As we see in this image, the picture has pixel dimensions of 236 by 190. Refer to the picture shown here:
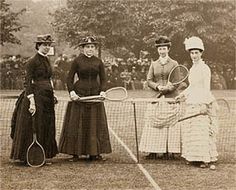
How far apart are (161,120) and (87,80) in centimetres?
124

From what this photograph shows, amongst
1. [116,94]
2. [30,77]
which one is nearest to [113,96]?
[116,94]

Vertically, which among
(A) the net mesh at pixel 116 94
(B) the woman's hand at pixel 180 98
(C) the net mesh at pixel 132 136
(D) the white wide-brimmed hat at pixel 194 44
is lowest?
(C) the net mesh at pixel 132 136

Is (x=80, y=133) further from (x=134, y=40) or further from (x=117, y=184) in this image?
(x=134, y=40)

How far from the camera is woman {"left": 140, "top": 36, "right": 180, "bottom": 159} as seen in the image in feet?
27.3

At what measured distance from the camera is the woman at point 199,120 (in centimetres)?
775

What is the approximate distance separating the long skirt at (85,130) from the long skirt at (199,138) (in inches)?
45.3

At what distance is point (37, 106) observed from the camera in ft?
25.5

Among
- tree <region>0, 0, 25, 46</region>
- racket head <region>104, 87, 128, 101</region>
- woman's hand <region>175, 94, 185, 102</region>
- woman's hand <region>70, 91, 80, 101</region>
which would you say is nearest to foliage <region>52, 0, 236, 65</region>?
tree <region>0, 0, 25, 46</region>

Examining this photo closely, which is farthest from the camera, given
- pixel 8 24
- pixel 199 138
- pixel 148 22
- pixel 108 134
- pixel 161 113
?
pixel 148 22

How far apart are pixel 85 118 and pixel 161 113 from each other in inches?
44.4

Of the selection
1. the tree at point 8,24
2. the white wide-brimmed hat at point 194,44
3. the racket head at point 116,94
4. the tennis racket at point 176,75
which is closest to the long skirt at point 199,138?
the tennis racket at point 176,75

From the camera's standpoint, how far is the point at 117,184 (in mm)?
6539

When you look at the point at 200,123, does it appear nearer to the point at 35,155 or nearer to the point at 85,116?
the point at 85,116

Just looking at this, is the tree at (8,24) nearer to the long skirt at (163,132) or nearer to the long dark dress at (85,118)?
the long dark dress at (85,118)
